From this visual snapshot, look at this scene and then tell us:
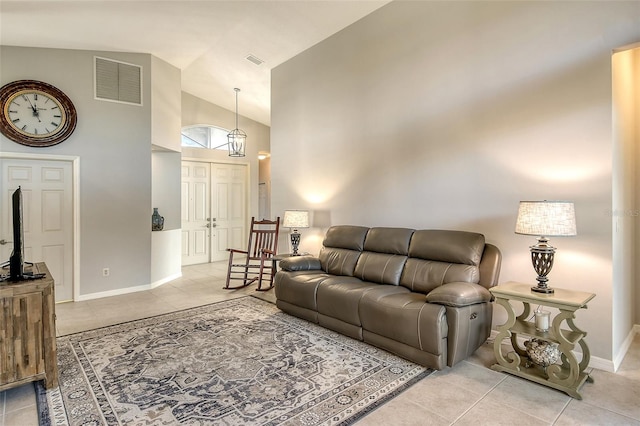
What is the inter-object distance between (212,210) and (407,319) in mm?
5766

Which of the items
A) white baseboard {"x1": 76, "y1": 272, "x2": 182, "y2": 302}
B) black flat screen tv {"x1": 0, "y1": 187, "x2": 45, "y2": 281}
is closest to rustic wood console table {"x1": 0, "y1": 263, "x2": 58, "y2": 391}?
black flat screen tv {"x1": 0, "y1": 187, "x2": 45, "y2": 281}

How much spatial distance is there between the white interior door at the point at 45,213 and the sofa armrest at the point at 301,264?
9.58 ft

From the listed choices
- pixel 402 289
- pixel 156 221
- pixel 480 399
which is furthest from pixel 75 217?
pixel 480 399

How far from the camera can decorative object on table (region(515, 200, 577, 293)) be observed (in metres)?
2.33

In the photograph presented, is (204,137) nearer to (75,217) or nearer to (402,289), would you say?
(75,217)

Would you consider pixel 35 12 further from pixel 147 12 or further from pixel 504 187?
pixel 504 187

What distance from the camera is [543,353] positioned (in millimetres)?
2369

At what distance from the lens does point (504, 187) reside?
120 inches

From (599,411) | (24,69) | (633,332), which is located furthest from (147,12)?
(633,332)

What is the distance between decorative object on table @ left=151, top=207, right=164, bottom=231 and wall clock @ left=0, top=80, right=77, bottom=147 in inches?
64.3

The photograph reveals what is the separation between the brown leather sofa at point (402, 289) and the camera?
250 cm

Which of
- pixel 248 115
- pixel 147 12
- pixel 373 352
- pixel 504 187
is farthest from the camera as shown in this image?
pixel 248 115

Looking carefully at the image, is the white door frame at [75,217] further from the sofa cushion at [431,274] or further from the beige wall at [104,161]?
the sofa cushion at [431,274]

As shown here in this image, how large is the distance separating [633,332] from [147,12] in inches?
231
